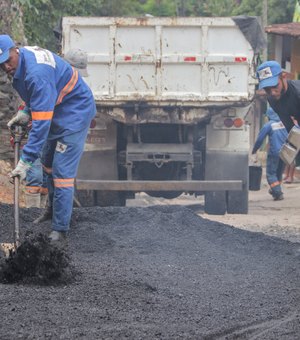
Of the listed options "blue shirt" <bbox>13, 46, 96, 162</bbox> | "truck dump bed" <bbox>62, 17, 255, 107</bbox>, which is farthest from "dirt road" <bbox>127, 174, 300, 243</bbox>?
"blue shirt" <bbox>13, 46, 96, 162</bbox>

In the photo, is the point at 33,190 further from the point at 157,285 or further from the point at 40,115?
the point at 157,285

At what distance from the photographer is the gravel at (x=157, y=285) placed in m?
5.32

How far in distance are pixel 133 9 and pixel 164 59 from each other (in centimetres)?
1619

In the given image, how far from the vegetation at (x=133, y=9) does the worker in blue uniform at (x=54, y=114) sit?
7.37 m

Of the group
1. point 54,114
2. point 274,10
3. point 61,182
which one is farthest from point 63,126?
point 274,10

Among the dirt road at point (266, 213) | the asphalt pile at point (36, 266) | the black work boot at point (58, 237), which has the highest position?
the asphalt pile at point (36, 266)

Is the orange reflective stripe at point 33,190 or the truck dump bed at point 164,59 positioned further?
the truck dump bed at point 164,59

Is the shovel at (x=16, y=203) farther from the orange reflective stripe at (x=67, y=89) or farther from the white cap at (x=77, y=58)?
the white cap at (x=77, y=58)

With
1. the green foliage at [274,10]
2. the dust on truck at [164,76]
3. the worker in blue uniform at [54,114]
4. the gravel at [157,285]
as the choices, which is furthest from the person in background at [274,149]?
the green foliage at [274,10]

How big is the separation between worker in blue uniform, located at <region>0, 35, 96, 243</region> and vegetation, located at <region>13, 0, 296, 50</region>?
737 cm

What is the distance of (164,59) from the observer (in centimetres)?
1147

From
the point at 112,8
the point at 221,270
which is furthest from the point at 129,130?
the point at 112,8

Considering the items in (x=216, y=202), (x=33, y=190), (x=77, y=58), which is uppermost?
(x=77, y=58)

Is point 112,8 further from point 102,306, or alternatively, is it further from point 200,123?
point 102,306
